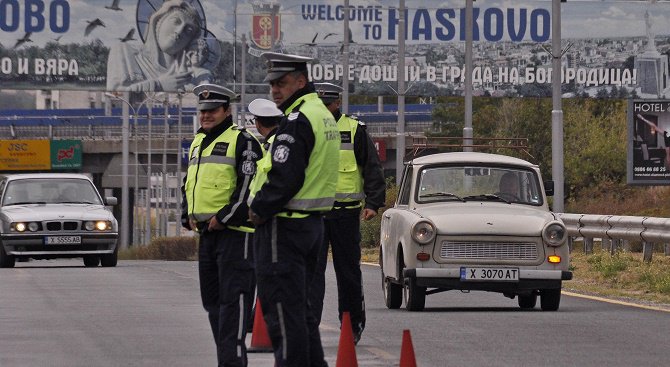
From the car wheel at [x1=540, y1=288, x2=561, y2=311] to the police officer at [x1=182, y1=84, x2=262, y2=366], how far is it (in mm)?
7301

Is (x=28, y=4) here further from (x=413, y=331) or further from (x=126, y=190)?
(x=413, y=331)

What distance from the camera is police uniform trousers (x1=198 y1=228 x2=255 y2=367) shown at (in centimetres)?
1201

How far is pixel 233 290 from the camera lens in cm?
1202

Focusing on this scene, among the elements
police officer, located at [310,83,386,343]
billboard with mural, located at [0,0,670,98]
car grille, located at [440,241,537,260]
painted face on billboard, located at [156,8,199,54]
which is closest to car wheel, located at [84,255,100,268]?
car grille, located at [440,241,537,260]

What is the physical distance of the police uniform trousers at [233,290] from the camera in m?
12.0

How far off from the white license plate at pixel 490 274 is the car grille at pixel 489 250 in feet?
0.47

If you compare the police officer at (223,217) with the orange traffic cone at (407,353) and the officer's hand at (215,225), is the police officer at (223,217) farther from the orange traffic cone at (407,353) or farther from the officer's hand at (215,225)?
the orange traffic cone at (407,353)

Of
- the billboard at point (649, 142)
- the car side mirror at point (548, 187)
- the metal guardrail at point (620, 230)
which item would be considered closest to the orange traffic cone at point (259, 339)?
the car side mirror at point (548, 187)

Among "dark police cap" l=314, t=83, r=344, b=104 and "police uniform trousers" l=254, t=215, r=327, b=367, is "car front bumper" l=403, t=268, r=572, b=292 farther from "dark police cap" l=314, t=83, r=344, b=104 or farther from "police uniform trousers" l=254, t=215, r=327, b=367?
"police uniform trousers" l=254, t=215, r=327, b=367

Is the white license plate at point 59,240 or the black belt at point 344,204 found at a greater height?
the black belt at point 344,204

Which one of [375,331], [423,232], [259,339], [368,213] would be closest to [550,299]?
[423,232]

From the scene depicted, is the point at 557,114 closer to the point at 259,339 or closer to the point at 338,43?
the point at 259,339

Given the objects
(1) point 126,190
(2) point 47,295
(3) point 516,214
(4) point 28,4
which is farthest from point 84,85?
(3) point 516,214

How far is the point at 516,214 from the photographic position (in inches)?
760
